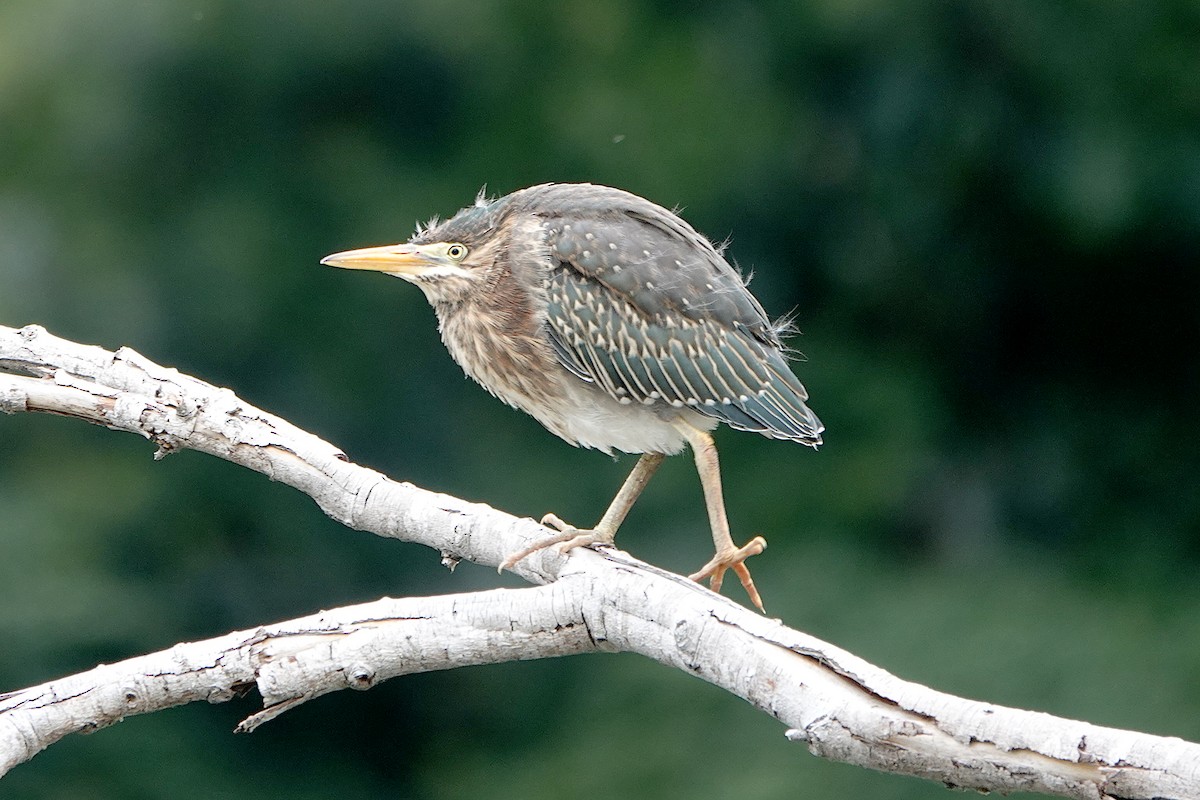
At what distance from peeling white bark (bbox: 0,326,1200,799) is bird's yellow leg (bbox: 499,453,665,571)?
0.11 ft

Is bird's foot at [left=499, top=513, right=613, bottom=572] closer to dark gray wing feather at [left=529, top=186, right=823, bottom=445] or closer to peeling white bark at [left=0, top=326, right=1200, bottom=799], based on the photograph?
peeling white bark at [left=0, top=326, right=1200, bottom=799]

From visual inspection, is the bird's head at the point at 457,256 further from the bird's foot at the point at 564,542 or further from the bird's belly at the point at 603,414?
the bird's foot at the point at 564,542

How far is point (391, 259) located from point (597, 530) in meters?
0.91

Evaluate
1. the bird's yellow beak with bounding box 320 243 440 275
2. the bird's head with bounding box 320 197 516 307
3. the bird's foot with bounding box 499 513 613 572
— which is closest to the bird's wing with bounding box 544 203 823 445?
the bird's head with bounding box 320 197 516 307

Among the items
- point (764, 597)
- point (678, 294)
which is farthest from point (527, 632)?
point (764, 597)

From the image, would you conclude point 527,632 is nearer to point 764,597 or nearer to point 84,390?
point 84,390

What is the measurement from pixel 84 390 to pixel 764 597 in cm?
454

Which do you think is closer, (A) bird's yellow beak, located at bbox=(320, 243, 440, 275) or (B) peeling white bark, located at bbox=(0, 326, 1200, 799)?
(B) peeling white bark, located at bbox=(0, 326, 1200, 799)

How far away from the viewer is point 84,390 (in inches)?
119

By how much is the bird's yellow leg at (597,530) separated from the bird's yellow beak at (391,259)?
2.39ft

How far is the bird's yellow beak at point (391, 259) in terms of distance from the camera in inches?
138

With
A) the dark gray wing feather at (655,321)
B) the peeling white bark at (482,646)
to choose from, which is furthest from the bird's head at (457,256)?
the peeling white bark at (482,646)

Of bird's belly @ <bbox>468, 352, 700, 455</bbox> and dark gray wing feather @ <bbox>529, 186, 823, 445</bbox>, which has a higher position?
dark gray wing feather @ <bbox>529, 186, 823, 445</bbox>

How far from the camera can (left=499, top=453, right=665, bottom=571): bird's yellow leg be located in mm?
3102
